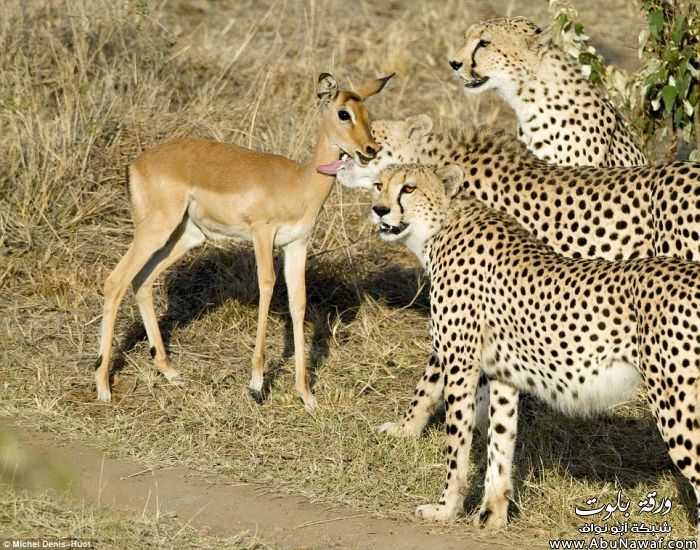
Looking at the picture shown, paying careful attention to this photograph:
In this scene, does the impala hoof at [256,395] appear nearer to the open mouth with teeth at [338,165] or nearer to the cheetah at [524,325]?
the open mouth with teeth at [338,165]

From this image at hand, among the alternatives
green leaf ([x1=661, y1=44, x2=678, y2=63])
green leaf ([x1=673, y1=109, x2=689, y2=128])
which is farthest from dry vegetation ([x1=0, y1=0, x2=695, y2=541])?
green leaf ([x1=661, y1=44, x2=678, y2=63])

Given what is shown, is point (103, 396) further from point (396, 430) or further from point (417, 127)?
point (417, 127)

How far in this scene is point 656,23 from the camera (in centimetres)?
745

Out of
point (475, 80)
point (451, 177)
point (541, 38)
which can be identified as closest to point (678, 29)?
point (541, 38)

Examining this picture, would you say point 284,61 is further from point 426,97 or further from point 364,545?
point 364,545

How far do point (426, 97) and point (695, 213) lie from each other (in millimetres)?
5111

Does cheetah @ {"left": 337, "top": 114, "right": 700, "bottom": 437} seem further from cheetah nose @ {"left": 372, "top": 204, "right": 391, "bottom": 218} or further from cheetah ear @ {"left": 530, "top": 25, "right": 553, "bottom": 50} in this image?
cheetah nose @ {"left": 372, "top": 204, "right": 391, "bottom": 218}

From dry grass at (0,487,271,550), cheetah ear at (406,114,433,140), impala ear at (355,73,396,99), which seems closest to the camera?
dry grass at (0,487,271,550)

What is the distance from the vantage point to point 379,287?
7852 millimetres

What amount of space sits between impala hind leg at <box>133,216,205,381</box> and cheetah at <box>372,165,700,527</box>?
61.4 inches

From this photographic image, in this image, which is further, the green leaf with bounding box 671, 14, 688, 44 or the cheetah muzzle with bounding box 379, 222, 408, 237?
the green leaf with bounding box 671, 14, 688, 44

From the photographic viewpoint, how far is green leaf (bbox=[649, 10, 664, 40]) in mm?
7426

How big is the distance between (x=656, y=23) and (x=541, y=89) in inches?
45.0

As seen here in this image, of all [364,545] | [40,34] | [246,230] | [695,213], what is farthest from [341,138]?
[40,34]
